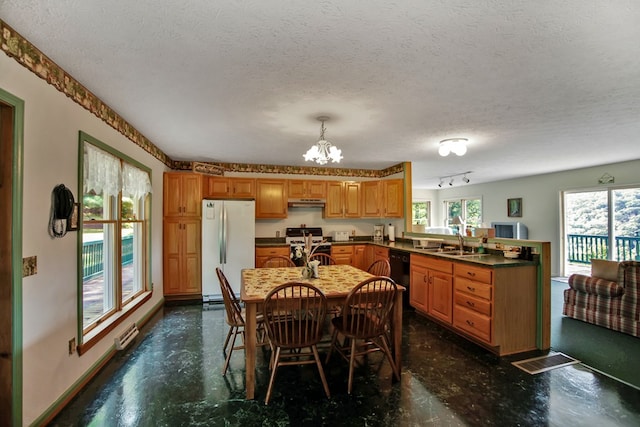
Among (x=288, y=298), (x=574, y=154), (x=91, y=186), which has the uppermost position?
(x=574, y=154)

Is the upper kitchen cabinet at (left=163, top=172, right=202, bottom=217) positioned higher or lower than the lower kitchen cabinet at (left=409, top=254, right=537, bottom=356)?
higher

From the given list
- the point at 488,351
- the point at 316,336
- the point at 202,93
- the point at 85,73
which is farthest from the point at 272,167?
the point at 488,351

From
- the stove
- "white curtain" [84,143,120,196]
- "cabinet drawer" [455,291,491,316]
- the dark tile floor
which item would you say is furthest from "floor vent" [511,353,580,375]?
"white curtain" [84,143,120,196]

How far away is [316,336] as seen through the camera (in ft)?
7.23

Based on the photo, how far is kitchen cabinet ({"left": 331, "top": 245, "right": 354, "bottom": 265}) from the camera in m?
5.36

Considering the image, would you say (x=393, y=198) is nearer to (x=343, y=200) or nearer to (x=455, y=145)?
(x=343, y=200)

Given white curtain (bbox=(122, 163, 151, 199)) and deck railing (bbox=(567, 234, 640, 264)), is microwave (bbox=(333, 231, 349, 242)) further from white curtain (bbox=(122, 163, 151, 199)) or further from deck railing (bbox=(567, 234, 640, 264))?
deck railing (bbox=(567, 234, 640, 264))

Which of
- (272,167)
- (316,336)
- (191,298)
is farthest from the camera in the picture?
(272,167)

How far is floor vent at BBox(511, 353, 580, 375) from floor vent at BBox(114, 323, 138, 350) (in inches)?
148

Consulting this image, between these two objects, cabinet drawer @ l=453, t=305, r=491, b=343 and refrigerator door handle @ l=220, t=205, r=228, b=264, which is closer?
cabinet drawer @ l=453, t=305, r=491, b=343

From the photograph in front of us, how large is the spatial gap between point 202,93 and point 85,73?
2.59ft

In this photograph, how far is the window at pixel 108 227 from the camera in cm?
249

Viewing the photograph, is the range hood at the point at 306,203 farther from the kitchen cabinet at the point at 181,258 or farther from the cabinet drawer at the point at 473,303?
the cabinet drawer at the point at 473,303

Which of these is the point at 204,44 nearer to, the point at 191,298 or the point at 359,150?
the point at 359,150
